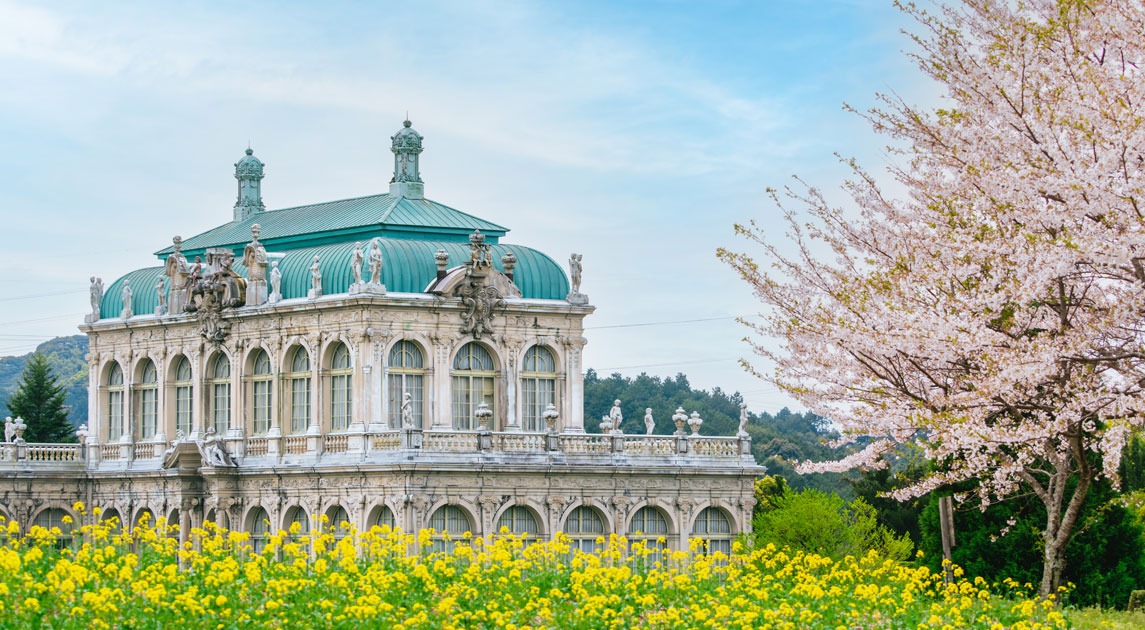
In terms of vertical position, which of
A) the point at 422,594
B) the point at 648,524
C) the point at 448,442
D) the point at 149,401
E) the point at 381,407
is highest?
the point at 149,401

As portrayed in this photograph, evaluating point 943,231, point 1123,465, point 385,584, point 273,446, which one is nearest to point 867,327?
point 943,231

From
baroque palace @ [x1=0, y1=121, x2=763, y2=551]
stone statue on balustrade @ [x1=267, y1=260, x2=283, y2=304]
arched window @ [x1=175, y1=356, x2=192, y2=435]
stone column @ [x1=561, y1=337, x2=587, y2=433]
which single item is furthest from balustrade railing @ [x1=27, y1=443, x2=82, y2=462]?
stone column @ [x1=561, y1=337, x2=587, y2=433]

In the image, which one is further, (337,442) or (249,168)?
(249,168)

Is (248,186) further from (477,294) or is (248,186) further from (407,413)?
(407,413)

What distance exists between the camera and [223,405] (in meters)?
71.5

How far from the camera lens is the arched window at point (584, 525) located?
2564 inches

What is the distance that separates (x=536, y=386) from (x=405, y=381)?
16.0 feet

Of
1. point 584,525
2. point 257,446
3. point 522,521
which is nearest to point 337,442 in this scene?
point 257,446

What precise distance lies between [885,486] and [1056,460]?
5379 cm

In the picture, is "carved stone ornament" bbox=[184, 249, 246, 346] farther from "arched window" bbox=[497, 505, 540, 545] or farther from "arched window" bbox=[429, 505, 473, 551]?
"arched window" bbox=[497, 505, 540, 545]

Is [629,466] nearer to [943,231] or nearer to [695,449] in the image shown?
[695,449]

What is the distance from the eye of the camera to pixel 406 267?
221 feet

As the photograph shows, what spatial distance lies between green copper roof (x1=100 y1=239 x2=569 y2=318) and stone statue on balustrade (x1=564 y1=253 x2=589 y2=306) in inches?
16.6

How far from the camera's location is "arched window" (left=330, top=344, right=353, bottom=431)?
219 ft
